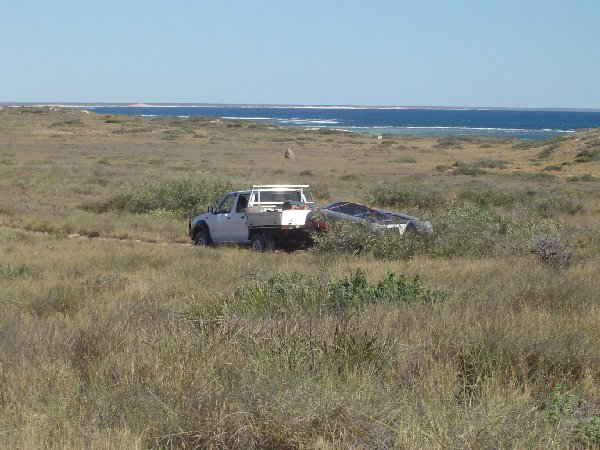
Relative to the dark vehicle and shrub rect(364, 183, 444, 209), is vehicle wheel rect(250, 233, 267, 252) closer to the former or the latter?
the dark vehicle

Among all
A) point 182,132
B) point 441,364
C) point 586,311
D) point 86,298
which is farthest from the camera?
point 182,132

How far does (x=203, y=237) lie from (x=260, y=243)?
2310mm

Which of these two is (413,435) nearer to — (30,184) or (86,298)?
(86,298)

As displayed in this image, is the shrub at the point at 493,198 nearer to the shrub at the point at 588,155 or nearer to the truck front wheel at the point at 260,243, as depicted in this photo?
the truck front wheel at the point at 260,243

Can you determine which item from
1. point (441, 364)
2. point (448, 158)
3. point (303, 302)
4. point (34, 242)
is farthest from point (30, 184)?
point (448, 158)

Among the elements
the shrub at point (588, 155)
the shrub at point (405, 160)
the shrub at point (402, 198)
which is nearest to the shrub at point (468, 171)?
the shrub at point (405, 160)

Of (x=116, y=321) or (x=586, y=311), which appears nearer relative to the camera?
(x=116, y=321)

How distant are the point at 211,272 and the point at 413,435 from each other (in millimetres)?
8232

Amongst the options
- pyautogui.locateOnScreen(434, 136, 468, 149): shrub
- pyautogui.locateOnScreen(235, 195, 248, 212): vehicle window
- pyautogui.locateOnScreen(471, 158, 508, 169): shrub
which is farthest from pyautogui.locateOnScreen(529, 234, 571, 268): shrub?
pyautogui.locateOnScreen(434, 136, 468, 149): shrub

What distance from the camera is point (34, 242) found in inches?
758

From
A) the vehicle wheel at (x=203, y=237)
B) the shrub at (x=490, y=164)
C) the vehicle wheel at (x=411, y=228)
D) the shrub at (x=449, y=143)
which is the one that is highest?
the vehicle wheel at (x=411, y=228)

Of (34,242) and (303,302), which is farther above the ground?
(303,302)

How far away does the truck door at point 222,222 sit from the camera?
64.8ft

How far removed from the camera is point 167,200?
27.6m
